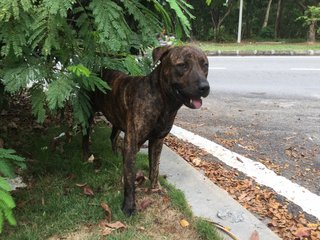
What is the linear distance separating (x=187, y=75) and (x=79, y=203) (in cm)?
156

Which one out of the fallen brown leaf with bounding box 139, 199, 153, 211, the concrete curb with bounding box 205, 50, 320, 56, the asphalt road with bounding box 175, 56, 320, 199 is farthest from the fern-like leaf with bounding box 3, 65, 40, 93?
the concrete curb with bounding box 205, 50, 320, 56

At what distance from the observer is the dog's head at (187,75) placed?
3291 millimetres

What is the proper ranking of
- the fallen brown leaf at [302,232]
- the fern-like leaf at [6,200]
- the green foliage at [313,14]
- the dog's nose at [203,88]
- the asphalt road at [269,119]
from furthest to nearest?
the green foliage at [313,14] < the asphalt road at [269,119] < the fallen brown leaf at [302,232] < the dog's nose at [203,88] < the fern-like leaf at [6,200]

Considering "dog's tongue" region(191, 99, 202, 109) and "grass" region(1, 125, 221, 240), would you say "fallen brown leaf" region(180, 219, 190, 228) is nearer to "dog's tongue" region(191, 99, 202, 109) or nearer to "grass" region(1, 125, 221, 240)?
"grass" region(1, 125, 221, 240)

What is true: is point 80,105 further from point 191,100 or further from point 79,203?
point 191,100

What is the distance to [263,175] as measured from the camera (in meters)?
4.96

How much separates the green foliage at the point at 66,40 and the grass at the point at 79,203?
28.7 inches

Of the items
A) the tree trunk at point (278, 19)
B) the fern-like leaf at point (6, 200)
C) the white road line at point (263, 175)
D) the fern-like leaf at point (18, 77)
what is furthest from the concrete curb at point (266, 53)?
the fern-like leaf at point (6, 200)

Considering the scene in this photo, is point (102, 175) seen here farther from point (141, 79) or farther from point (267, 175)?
point (267, 175)

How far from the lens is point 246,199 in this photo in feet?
14.3

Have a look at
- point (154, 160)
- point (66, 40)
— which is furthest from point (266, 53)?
point (66, 40)

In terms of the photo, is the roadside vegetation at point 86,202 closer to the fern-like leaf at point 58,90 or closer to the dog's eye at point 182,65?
the fern-like leaf at point 58,90

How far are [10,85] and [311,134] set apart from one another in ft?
15.4

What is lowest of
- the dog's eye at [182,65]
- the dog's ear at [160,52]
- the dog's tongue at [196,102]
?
the dog's tongue at [196,102]
